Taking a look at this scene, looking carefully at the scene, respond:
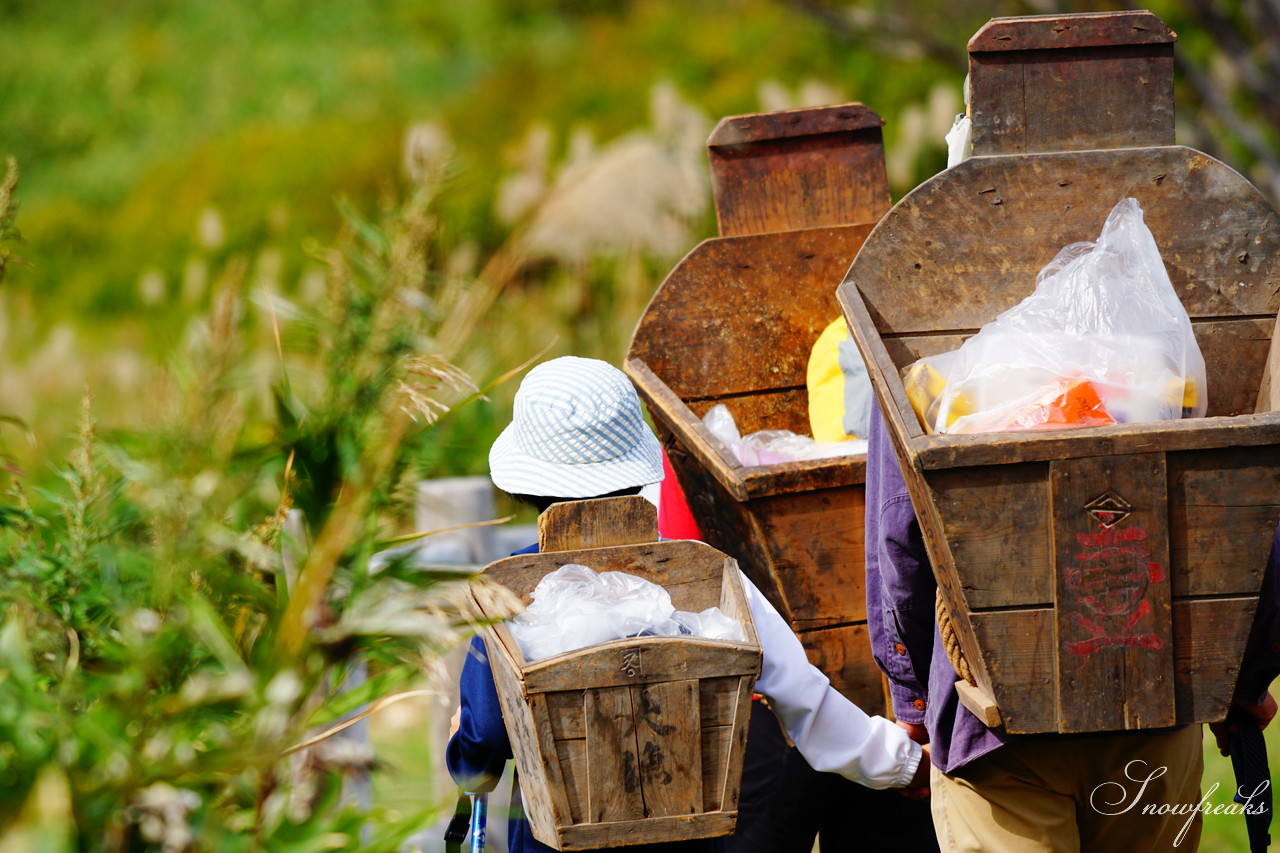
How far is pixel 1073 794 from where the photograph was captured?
214cm

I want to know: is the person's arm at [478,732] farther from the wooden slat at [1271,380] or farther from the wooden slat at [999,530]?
the wooden slat at [1271,380]

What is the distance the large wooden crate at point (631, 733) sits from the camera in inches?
72.4

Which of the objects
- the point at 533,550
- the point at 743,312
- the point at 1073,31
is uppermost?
the point at 1073,31

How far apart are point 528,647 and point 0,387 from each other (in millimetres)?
3073

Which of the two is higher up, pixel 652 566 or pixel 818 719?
pixel 652 566

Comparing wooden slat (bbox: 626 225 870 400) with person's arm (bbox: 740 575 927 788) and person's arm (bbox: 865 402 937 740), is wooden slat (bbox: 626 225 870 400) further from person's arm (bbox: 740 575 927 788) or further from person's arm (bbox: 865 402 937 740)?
person's arm (bbox: 740 575 927 788)

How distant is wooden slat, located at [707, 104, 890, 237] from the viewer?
339 centimetres

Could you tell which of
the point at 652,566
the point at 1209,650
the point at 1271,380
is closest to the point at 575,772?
the point at 652,566

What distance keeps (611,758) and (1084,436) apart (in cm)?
91

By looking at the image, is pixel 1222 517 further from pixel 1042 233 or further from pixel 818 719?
pixel 818 719

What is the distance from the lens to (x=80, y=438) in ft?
5.70

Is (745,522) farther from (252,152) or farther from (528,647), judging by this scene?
(252,152)

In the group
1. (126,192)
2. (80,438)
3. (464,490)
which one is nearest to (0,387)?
(464,490)
